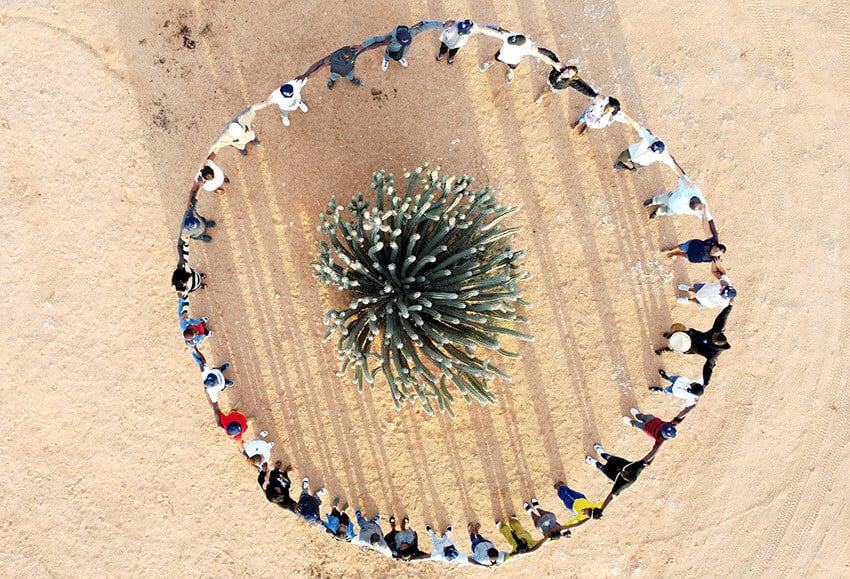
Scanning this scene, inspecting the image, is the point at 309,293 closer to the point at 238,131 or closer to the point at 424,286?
the point at 424,286

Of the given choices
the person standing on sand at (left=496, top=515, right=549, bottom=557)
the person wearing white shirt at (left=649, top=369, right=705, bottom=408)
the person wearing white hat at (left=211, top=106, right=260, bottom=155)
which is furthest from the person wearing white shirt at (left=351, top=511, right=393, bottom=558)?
the person wearing white hat at (left=211, top=106, right=260, bottom=155)

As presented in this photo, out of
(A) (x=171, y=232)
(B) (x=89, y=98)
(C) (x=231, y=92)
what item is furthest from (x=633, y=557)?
(B) (x=89, y=98)

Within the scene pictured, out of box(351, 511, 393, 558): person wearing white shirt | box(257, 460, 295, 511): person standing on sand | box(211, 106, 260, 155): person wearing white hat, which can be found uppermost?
box(211, 106, 260, 155): person wearing white hat

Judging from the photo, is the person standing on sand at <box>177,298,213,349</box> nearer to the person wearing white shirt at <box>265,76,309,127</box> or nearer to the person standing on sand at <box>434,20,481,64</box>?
the person wearing white shirt at <box>265,76,309,127</box>

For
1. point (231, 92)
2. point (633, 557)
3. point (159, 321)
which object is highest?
point (231, 92)

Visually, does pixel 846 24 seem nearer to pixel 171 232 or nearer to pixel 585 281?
pixel 585 281

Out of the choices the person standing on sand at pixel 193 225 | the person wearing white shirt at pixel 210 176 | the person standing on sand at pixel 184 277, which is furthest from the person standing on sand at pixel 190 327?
the person wearing white shirt at pixel 210 176
